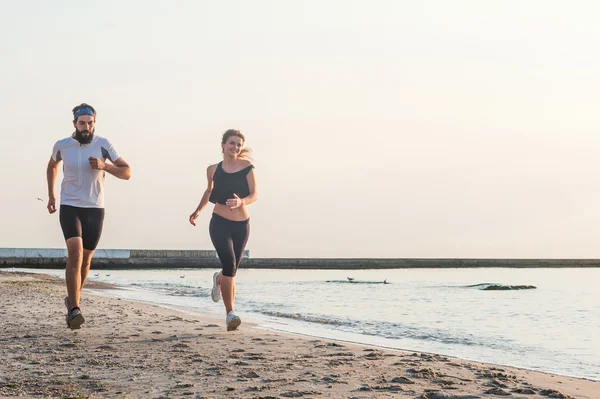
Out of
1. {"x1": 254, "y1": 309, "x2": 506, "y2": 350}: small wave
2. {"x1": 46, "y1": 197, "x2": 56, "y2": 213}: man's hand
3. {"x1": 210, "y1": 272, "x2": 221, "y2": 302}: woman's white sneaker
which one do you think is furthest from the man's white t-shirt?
{"x1": 254, "y1": 309, "x2": 506, "y2": 350}: small wave

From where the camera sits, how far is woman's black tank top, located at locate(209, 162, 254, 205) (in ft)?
23.7

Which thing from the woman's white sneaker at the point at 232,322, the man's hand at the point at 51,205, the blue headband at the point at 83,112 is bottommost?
the woman's white sneaker at the point at 232,322

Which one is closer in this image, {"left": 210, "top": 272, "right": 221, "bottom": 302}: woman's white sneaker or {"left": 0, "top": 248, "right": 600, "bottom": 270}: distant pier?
{"left": 210, "top": 272, "right": 221, "bottom": 302}: woman's white sneaker

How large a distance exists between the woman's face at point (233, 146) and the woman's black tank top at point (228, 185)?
186 millimetres

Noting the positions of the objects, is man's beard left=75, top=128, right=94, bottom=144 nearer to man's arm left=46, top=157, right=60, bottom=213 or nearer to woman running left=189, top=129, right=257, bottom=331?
man's arm left=46, top=157, right=60, bottom=213

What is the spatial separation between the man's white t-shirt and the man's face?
0.17 feet

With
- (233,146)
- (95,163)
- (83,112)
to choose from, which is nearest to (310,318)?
(233,146)

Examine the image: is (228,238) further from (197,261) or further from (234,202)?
(197,261)

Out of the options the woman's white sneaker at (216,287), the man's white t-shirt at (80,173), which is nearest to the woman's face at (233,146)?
the man's white t-shirt at (80,173)

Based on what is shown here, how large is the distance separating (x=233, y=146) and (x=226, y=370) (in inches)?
117

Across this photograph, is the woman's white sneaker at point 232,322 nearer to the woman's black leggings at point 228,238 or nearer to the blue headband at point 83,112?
the woman's black leggings at point 228,238

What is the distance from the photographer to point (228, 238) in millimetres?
7176

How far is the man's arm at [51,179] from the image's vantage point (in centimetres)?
666

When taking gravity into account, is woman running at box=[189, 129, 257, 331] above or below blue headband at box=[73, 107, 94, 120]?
below
